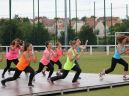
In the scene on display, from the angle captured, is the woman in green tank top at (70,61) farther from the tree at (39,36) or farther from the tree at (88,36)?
the tree at (88,36)

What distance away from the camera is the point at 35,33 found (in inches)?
2320

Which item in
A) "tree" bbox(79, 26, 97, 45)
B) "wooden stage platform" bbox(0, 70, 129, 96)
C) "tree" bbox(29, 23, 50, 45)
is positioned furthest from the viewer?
"tree" bbox(79, 26, 97, 45)

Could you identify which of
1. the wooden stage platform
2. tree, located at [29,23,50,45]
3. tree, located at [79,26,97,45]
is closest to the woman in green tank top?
the wooden stage platform

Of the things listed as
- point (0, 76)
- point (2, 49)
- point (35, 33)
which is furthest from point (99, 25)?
point (0, 76)

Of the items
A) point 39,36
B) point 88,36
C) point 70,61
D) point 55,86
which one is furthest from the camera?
point 88,36

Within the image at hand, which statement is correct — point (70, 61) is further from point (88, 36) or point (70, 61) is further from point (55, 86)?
point (88, 36)

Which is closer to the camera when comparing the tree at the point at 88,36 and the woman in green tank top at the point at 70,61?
the woman in green tank top at the point at 70,61

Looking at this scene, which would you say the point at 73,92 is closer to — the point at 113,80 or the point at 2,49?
the point at 113,80

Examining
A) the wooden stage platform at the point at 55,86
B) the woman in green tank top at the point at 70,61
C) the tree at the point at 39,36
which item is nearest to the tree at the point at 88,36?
the tree at the point at 39,36

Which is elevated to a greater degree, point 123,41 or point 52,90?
point 123,41

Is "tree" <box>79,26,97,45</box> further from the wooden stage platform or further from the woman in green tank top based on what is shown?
the woman in green tank top

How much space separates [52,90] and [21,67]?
1917 mm

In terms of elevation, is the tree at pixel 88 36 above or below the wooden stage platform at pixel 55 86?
above

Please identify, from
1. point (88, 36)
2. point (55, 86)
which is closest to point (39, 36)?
point (88, 36)
